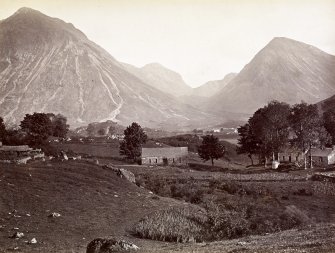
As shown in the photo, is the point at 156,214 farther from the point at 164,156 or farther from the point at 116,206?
the point at 164,156

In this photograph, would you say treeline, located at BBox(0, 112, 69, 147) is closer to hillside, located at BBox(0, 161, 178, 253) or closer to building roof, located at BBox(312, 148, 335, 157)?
hillside, located at BBox(0, 161, 178, 253)

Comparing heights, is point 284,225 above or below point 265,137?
below

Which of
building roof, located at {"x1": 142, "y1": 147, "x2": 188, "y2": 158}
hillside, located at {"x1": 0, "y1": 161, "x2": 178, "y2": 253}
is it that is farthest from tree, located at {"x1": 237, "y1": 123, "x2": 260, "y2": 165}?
hillside, located at {"x1": 0, "y1": 161, "x2": 178, "y2": 253}

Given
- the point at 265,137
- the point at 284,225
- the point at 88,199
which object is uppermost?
the point at 265,137

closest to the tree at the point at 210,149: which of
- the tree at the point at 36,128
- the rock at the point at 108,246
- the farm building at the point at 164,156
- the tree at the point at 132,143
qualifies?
the farm building at the point at 164,156

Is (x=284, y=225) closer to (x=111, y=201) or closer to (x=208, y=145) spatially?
(x=111, y=201)

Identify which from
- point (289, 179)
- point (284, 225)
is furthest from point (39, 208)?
point (289, 179)

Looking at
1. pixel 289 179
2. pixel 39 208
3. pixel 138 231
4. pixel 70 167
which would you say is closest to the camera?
pixel 138 231
